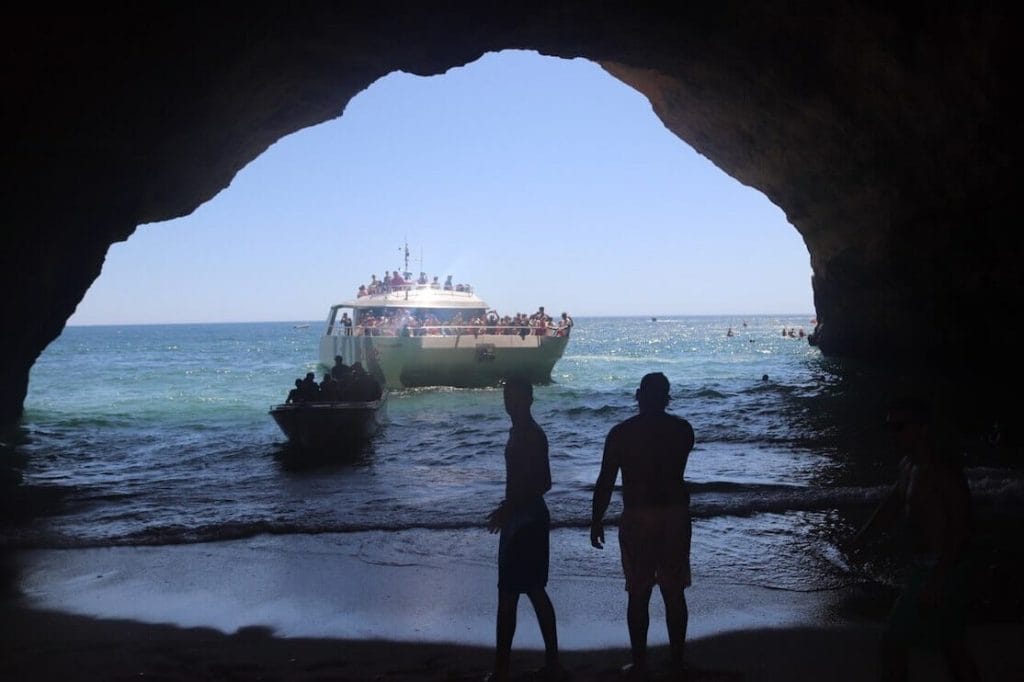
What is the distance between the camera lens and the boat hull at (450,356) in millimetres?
27781

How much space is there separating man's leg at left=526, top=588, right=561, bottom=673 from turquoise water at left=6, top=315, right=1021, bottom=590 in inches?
97.3

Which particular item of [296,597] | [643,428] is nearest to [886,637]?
[643,428]

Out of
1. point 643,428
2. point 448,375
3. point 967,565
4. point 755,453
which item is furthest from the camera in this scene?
point 448,375

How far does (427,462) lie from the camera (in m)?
14.3

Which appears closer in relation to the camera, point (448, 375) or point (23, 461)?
point (23, 461)

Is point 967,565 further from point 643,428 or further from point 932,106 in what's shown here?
point 932,106

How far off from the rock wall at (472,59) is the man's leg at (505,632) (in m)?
11.4

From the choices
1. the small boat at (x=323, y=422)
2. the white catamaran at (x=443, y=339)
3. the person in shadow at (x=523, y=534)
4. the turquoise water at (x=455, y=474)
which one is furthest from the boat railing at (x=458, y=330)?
the person in shadow at (x=523, y=534)

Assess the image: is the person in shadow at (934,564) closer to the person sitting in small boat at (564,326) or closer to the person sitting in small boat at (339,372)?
the person sitting in small boat at (339,372)

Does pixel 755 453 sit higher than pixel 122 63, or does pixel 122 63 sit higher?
pixel 122 63

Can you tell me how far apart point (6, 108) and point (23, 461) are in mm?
7134

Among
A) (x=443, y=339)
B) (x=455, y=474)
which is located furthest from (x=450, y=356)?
(x=455, y=474)

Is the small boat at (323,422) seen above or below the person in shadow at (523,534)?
below

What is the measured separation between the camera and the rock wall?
501 inches
